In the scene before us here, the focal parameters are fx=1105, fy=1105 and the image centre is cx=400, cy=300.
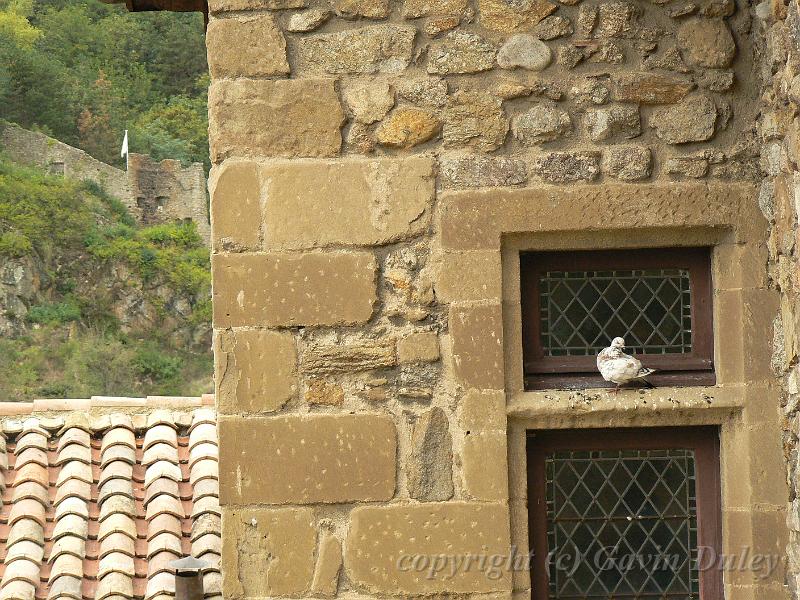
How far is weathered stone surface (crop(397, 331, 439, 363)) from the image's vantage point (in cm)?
308

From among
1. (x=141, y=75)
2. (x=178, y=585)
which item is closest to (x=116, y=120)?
(x=141, y=75)

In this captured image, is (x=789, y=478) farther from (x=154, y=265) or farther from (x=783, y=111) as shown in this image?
(x=154, y=265)

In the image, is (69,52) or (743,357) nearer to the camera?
(743,357)

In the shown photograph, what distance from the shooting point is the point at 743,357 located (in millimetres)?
3115

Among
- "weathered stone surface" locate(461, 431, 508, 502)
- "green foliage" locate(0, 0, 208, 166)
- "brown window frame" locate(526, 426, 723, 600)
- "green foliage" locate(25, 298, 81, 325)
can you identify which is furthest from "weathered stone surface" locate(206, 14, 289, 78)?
"green foliage" locate(0, 0, 208, 166)

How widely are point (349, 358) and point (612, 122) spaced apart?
1.00 metres

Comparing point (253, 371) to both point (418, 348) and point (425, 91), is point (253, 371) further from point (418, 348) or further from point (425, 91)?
point (425, 91)

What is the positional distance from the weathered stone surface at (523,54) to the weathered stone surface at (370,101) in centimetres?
34

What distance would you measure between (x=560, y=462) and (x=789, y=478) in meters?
0.64

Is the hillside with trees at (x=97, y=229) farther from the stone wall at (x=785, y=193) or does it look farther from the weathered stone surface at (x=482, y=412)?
the stone wall at (x=785, y=193)

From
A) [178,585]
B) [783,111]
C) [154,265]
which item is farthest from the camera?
[154,265]

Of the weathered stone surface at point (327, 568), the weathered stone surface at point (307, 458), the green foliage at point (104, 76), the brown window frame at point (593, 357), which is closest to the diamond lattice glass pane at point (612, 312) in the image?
the brown window frame at point (593, 357)

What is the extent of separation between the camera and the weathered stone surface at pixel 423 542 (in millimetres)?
3029

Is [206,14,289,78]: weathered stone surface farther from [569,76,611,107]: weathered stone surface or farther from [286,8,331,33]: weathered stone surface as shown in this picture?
[569,76,611,107]: weathered stone surface
